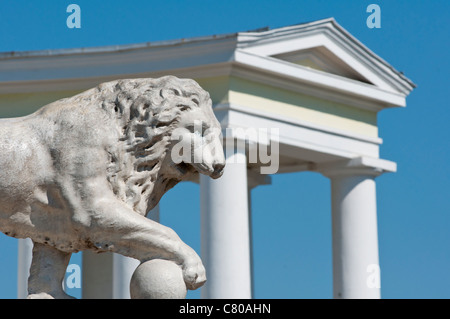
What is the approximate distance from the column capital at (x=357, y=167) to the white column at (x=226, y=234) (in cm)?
397

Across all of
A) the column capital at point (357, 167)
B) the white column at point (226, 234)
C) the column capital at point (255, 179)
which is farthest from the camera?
the column capital at point (255, 179)

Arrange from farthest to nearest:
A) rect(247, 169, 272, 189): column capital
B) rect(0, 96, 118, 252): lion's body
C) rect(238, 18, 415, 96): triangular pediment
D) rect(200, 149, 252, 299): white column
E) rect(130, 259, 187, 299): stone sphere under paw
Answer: rect(247, 169, 272, 189): column capital → rect(238, 18, 415, 96): triangular pediment → rect(200, 149, 252, 299): white column → rect(0, 96, 118, 252): lion's body → rect(130, 259, 187, 299): stone sphere under paw

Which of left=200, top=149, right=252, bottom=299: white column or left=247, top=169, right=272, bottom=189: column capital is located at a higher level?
left=247, top=169, right=272, bottom=189: column capital

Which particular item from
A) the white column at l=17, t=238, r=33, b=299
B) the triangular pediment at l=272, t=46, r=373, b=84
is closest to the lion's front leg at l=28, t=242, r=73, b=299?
the white column at l=17, t=238, r=33, b=299

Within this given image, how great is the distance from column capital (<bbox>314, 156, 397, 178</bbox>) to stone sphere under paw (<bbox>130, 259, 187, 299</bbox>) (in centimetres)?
2626

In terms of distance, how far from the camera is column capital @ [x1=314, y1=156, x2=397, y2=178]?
35312mm

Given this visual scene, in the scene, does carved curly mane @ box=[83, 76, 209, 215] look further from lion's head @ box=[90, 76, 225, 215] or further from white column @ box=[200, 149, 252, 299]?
white column @ box=[200, 149, 252, 299]

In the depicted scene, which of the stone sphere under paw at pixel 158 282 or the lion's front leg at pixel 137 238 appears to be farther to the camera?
the lion's front leg at pixel 137 238

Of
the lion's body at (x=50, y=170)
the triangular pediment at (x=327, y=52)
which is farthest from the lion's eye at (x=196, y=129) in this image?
the triangular pediment at (x=327, y=52)

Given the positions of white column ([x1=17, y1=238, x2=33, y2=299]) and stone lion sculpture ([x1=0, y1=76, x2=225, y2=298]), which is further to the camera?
white column ([x1=17, y1=238, x2=33, y2=299])

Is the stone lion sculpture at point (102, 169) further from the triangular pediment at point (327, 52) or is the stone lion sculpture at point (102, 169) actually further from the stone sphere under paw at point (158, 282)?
the triangular pediment at point (327, 52)

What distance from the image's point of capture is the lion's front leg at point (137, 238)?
9.26 metres

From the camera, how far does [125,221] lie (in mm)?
9273
